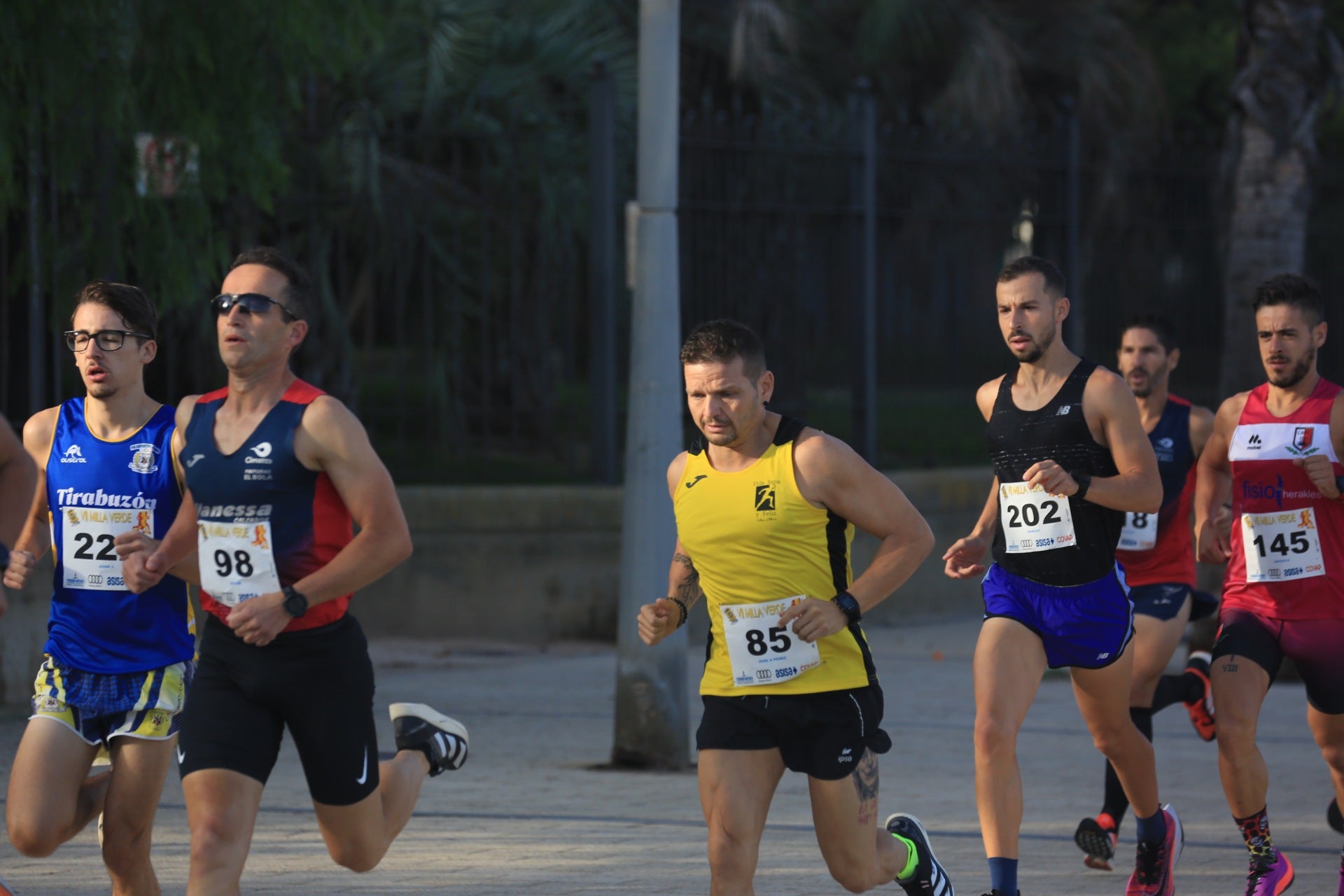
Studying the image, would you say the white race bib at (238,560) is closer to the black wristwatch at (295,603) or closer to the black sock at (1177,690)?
the black wristwatch at (295,603)

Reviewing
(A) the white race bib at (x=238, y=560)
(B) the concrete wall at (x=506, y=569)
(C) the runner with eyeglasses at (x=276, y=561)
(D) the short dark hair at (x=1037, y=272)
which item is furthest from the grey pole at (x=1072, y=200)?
(A) the white race bib at (x=238, y=560)

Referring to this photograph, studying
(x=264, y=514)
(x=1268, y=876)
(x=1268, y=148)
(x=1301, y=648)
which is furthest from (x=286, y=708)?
(x=1268, y=148)

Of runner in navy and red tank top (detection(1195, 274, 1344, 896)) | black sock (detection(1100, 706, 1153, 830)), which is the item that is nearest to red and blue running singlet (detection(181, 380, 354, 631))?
runner in navy and red tank top (detection(1195, 274, 1344, 896))

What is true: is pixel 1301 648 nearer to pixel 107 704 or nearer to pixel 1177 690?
pixel 1177 690

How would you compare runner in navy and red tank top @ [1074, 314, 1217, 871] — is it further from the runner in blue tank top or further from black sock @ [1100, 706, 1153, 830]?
the runner in blue tank top

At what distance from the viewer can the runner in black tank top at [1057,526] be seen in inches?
223

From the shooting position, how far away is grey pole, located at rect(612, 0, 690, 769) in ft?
27.3

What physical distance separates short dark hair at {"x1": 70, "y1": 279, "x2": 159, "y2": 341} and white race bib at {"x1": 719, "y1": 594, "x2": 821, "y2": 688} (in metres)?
1.94

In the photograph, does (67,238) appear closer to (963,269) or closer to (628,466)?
(628,466)

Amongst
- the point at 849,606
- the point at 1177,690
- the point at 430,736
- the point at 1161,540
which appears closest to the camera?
the point at 849,606

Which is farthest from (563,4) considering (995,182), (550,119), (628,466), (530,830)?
(530,830)

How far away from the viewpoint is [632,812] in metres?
7.38

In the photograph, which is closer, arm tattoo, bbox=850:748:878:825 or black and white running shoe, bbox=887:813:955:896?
arm tattoo, bbox=850:748:878:825

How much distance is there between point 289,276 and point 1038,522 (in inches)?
98.1
